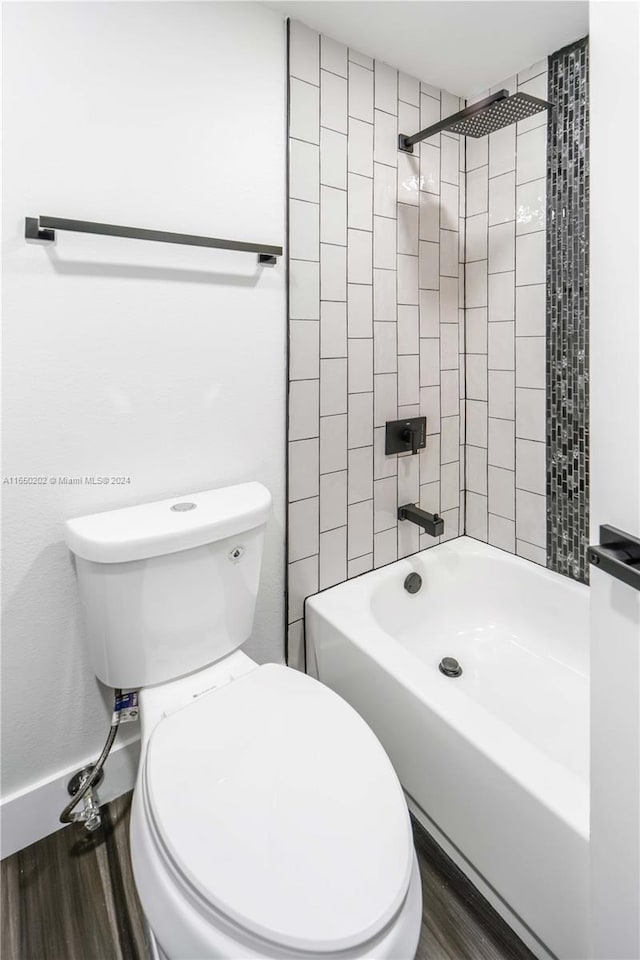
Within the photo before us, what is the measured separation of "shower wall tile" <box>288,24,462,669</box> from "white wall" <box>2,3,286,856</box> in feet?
0.39

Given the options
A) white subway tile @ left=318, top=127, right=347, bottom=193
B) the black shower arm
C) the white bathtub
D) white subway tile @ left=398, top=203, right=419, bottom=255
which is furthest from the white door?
white subway tile @ left=398, top=203, right=419, bottom=255

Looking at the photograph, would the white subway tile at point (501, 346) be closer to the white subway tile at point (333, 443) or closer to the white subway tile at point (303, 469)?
the white subway tile at point (333, 443)

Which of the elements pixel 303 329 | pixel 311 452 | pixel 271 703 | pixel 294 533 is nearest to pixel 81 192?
pixel 303 329

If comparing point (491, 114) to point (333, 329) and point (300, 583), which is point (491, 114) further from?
point (300, 583)

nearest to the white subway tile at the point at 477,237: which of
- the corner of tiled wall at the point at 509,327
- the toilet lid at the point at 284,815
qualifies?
the corner of tiled wall at the point at 509,327

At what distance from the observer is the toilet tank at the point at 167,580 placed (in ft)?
3.70

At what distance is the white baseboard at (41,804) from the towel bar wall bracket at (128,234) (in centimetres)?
132

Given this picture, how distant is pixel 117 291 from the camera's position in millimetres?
1233

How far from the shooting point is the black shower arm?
52.9 inches

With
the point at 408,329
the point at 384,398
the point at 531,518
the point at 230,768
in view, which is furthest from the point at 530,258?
the point at 230,768

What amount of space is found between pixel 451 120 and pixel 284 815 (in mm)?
1750

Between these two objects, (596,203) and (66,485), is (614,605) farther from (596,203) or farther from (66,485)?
(66,485)

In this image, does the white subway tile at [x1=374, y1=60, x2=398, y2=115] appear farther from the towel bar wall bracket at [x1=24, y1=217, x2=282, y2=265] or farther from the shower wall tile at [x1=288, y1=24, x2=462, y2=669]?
the towel bar wall bracket at [x1=24, y1=217, x2=282, y2=265]

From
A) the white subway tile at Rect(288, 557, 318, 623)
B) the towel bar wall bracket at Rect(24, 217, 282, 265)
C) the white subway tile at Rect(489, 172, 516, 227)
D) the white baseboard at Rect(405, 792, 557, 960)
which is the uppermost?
the white subway tile at Rect(489, 172, 516, 227)
